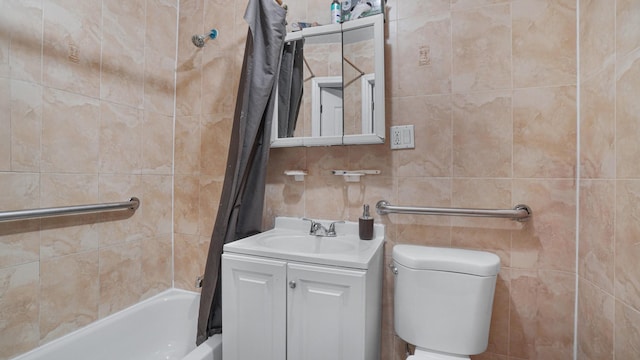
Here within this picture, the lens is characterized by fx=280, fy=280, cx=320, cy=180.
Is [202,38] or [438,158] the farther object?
[202,38]

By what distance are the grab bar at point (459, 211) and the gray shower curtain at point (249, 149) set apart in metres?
0.60

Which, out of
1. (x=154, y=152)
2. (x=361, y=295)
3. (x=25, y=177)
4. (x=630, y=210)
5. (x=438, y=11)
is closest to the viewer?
(x=630, y=210)

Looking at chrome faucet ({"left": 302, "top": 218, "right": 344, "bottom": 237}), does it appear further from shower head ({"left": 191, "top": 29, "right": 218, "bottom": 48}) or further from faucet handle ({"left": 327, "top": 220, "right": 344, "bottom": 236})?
shower head ({"left": 191, "top": 29, "right": 218, "bottom": 48})

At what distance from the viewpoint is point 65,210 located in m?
1.15

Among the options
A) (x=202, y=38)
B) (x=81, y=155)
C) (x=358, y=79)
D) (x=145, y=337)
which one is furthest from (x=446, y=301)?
(x=202, y=38)

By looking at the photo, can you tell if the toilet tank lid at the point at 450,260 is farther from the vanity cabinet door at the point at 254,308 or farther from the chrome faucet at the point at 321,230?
the vanity cabinet door at the point at 254,308

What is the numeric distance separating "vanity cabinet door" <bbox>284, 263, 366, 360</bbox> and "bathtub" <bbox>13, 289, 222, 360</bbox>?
465 mm

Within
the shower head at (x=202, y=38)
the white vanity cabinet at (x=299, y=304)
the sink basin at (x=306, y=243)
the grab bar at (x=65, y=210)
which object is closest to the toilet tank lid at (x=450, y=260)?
the white vanity cabinet at (x=299, y=304)

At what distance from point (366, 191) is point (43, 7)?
156 cm

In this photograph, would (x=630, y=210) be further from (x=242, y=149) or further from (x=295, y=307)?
(x=242, y=149)

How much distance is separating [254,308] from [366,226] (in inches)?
22.6

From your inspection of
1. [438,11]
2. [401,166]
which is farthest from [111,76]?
[438,11]

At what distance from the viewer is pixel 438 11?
1.26m

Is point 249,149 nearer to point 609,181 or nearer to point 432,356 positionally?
point 432,356
